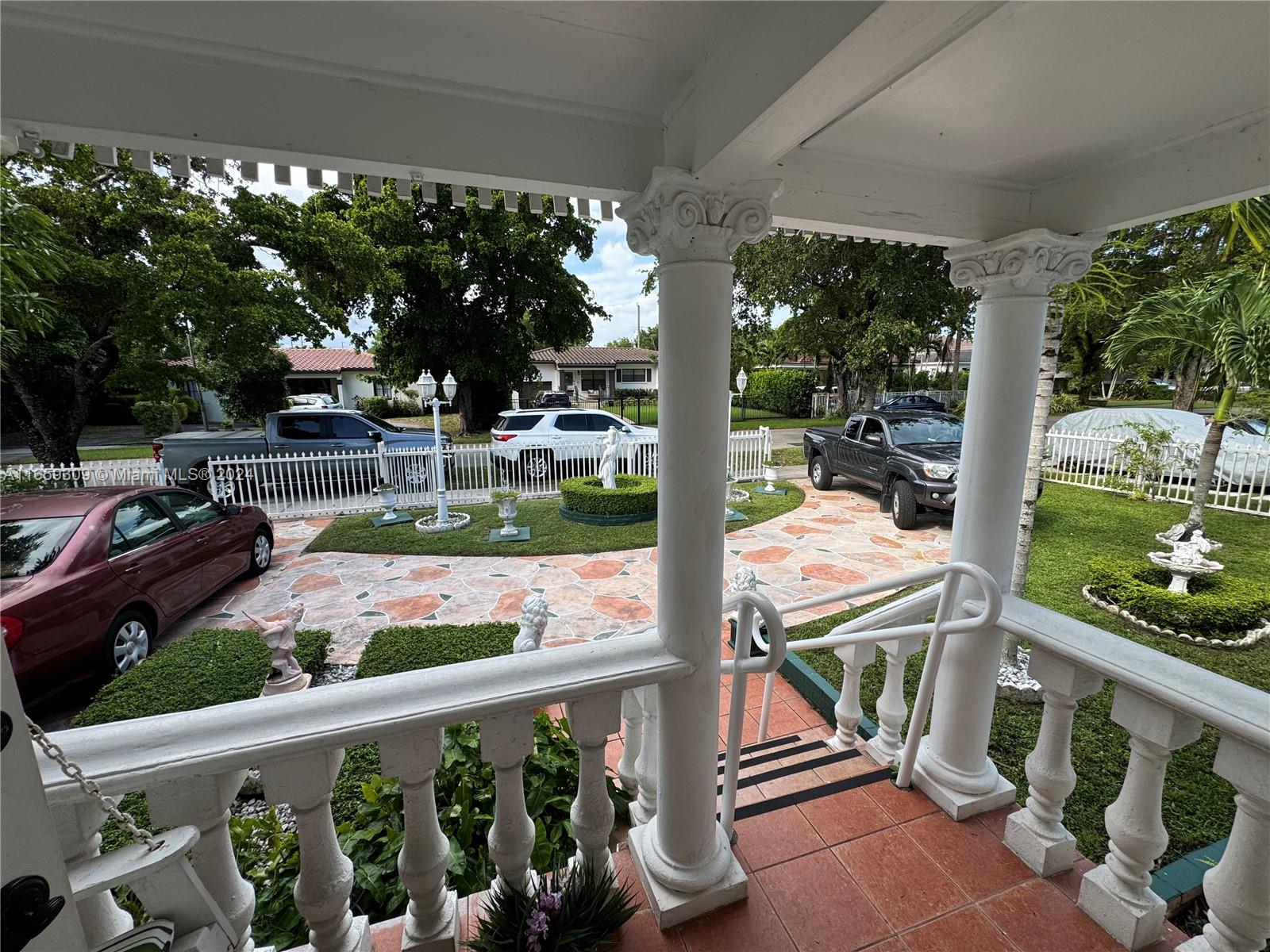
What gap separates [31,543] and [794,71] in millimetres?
5040

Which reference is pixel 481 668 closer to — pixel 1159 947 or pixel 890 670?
pixel 890 670

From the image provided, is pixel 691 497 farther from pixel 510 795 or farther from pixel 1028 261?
pixel 1028 261

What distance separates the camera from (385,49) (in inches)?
45.9

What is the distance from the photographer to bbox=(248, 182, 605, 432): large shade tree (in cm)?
1376

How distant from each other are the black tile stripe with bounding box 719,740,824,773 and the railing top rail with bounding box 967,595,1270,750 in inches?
50.5

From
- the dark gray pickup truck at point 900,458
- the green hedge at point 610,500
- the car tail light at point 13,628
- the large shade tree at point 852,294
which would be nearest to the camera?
the car tail light at point 13,628

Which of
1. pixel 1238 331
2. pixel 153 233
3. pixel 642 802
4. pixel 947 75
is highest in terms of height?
pixel 153 233

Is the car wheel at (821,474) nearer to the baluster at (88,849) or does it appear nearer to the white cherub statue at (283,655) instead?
the white cherub statue at (283,655)

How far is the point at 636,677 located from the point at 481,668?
1.37 feet

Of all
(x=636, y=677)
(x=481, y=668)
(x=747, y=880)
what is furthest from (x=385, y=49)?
(x=747, y=880)

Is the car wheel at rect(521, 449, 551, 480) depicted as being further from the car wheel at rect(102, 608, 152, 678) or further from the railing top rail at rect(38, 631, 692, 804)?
the railing top rail at rect(38, 631, 692, 804)

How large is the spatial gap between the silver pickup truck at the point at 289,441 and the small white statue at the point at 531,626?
6.96 metres

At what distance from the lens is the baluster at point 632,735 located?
1979 mm

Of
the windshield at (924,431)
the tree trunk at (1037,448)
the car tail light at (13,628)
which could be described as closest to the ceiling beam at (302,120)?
the car tail light at (13,628)
